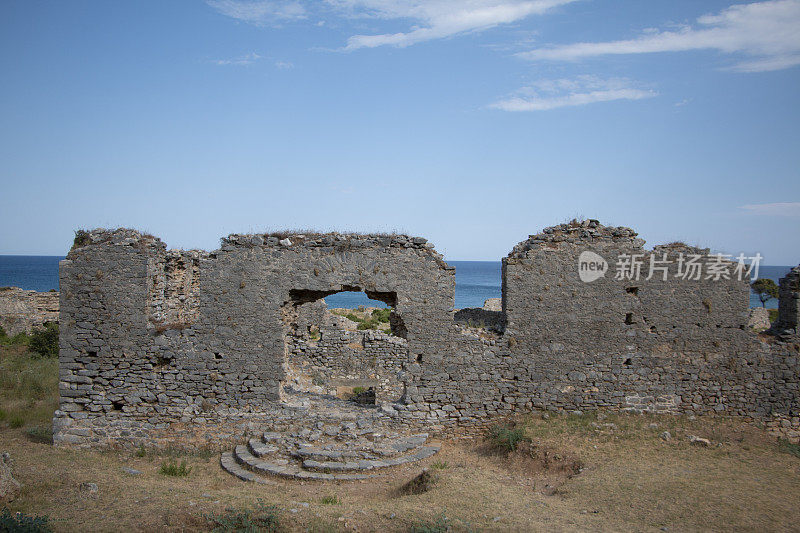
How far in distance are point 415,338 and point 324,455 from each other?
3059 mm

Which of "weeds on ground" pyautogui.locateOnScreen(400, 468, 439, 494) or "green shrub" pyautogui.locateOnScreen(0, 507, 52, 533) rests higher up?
"green shrub" pyautogui.locateOnScreen(0, 507, 52, 533)

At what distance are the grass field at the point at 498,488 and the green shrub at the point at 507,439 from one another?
0.07 metres

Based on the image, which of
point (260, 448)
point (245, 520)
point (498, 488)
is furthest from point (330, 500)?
point (498, 488)

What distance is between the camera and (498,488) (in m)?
8.48

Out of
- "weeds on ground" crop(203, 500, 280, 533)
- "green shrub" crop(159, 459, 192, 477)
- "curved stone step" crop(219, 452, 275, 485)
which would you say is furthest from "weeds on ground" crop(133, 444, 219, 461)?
"weeds on ground" crop(203, 500, 280, 533)

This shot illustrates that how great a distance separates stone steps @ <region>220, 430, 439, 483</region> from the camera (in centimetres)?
913

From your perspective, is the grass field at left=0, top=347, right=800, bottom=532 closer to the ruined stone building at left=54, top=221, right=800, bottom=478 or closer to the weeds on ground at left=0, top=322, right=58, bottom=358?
the ruined stone building at left=54, top=221, right=800, bottom=478

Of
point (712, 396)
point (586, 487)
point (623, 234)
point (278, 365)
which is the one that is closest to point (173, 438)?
point (278, 365)

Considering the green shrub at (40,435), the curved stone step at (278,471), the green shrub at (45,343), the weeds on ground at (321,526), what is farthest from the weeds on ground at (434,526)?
the green shrub at (45,343)

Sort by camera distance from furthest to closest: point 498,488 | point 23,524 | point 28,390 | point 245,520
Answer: point 28,390
point 498,488
point 245,520
point 23,524

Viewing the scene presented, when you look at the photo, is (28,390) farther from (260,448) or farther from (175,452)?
(260,448)

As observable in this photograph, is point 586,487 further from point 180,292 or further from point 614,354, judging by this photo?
point 180,292

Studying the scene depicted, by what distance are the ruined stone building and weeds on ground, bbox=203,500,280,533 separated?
3.82 metres

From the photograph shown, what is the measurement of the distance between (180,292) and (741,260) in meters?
13.0
